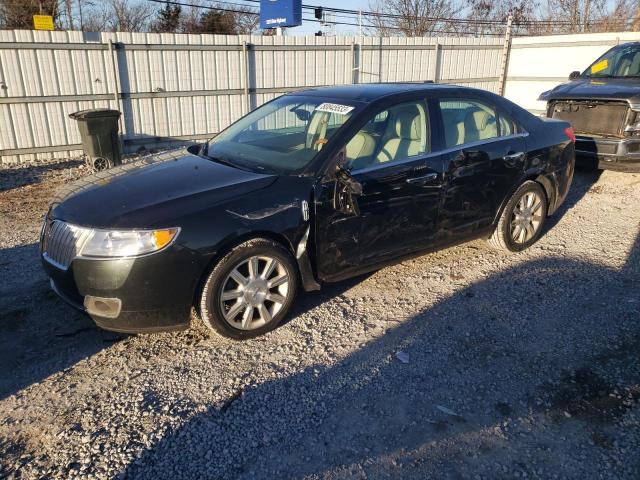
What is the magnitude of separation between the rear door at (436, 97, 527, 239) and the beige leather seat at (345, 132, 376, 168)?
73cm

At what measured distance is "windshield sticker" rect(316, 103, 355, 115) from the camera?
157 inches

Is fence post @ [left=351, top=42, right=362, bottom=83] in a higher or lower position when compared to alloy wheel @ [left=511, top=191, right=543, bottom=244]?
higher

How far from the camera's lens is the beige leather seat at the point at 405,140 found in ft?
13.2

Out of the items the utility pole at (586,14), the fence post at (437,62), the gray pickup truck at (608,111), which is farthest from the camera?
the utility pole at (586,14)

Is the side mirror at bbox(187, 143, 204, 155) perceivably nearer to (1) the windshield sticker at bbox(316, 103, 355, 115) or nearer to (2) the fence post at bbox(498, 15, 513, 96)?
(1) the windshield sticker at bbox(316, 103, 355, 115)

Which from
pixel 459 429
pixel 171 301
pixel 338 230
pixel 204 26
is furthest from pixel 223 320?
pixel 204 26

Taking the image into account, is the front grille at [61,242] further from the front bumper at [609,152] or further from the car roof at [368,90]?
the front bumper at [609,152]

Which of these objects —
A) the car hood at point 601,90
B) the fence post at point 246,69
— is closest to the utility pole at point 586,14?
the car hood at point 601,90

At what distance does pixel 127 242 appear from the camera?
10.1 feet

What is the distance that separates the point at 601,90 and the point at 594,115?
38cm

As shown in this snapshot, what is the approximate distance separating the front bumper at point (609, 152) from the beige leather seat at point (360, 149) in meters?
4.99

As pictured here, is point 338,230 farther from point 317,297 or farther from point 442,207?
point 442,207

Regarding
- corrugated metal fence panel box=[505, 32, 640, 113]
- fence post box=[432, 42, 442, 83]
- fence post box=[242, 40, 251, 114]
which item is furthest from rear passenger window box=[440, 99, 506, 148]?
corrugated metal fence panel box=[505, 32, 640, 113]

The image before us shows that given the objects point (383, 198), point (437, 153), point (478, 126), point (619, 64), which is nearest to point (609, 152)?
point (619, 64)
